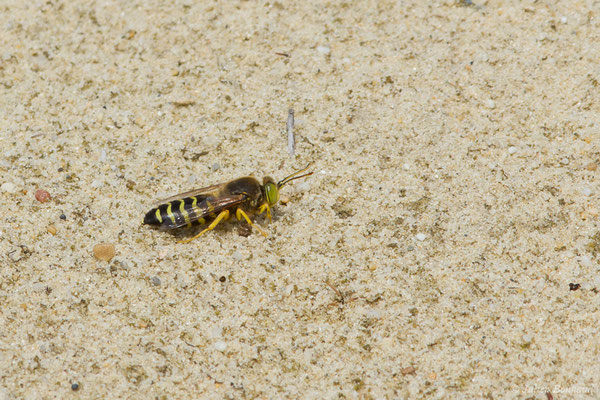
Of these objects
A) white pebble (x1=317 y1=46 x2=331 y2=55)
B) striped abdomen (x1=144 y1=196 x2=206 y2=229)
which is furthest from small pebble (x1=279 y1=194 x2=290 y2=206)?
Result: white pebble (x1=317 y1=46 x2=331 y2=55)

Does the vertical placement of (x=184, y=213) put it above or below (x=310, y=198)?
above

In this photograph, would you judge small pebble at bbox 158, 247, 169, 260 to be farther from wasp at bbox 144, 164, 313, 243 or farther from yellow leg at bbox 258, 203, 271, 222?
yellow leg at bbox 258, 203, 271, 222

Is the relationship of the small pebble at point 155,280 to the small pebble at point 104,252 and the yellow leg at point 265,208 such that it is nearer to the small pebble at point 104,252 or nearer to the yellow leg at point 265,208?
the small pebble at point 104,252

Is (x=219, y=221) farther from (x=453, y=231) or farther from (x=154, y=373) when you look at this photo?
(x=453, y=231)

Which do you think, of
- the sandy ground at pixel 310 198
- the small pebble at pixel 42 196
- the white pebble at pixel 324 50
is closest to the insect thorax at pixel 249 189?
the sandy ground at pixel 310 198

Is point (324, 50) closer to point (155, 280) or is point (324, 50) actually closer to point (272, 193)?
point (272, 193)

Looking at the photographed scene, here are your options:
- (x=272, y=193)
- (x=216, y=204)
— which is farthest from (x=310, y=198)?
(x=216, y=204)
